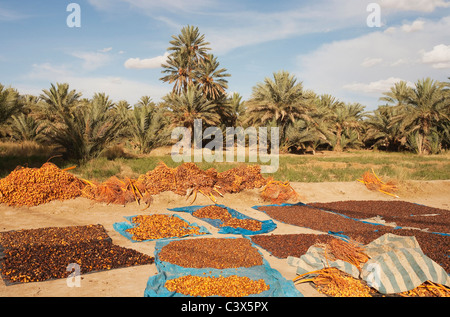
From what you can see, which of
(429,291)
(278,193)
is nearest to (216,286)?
(429,291)

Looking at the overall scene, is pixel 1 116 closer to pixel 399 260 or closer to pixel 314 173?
pixel 314 173

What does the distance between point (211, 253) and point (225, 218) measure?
2.27 metres

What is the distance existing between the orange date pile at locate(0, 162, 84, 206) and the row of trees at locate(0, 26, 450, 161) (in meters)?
4.55

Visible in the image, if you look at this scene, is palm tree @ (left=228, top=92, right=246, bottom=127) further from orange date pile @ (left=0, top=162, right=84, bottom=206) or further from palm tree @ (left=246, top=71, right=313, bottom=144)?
orange date pile @ (left=0, top=162, right=84, bottom=206)

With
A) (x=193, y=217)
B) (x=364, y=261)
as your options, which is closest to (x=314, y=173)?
(x=193, y=217)

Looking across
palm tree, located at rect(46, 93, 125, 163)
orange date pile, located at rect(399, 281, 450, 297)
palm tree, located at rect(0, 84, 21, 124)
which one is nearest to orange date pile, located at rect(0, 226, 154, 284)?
orange date pile, located at rect(399, 281, 450, 297)

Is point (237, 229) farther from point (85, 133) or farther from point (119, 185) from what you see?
point (85, 133)

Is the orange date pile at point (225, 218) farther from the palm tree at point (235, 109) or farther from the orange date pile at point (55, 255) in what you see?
the palm tree at point (235, 109)

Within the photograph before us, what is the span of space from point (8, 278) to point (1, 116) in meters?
10.5

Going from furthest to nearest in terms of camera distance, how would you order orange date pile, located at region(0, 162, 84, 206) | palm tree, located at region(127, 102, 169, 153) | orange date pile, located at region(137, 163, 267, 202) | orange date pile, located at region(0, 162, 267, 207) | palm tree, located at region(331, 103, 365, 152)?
1. palm tree, located at region(331, 103, 365, 152)
2. palm tree, located at region(127, 102, 169, 153)
3. orange date pile, located at region(137, 163, 267, 202)
4. orange date pile, located at region(0, 162, 267, 207)
5. orange date pile, located at region(0, 162, 84, 206)

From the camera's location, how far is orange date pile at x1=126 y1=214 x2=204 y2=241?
215 inches

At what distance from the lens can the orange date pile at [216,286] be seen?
3295 millimetres

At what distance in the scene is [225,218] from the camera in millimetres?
6805

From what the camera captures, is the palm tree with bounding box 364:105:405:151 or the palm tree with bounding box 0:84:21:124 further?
the palm tree with bounding box 364:105:405:151
